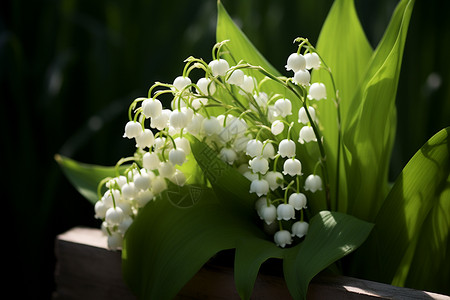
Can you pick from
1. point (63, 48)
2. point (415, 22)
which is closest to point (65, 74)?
point (63, 48)

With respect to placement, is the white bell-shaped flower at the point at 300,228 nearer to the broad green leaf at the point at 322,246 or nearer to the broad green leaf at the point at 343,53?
the broad green leaf at the point at 322,246

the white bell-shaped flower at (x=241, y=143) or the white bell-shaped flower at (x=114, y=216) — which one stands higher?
the white bell-shaped flower at (x=241, y=143)

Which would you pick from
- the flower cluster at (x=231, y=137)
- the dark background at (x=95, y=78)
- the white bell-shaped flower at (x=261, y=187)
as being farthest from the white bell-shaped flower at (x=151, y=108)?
the dark background at (x=95, y=78)

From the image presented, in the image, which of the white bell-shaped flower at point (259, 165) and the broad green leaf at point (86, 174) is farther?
the broad green leaf at point (86, 174)

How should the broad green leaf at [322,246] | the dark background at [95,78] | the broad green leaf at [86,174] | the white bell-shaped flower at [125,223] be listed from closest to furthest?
the broad green leaf at [322,246], the white bell-shaped flower at [125,223], the broad green leaf at [86,174], the dark background at [95,78]

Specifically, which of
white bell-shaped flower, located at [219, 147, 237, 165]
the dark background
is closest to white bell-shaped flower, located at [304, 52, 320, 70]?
white bell-shaped flower, located at [219, 147, 237, 165]

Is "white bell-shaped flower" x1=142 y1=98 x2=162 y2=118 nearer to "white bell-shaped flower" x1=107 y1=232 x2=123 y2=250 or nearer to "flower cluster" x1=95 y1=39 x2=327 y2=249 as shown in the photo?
"flower cluster" x1=95 y1=39 x2=327 y2=249
